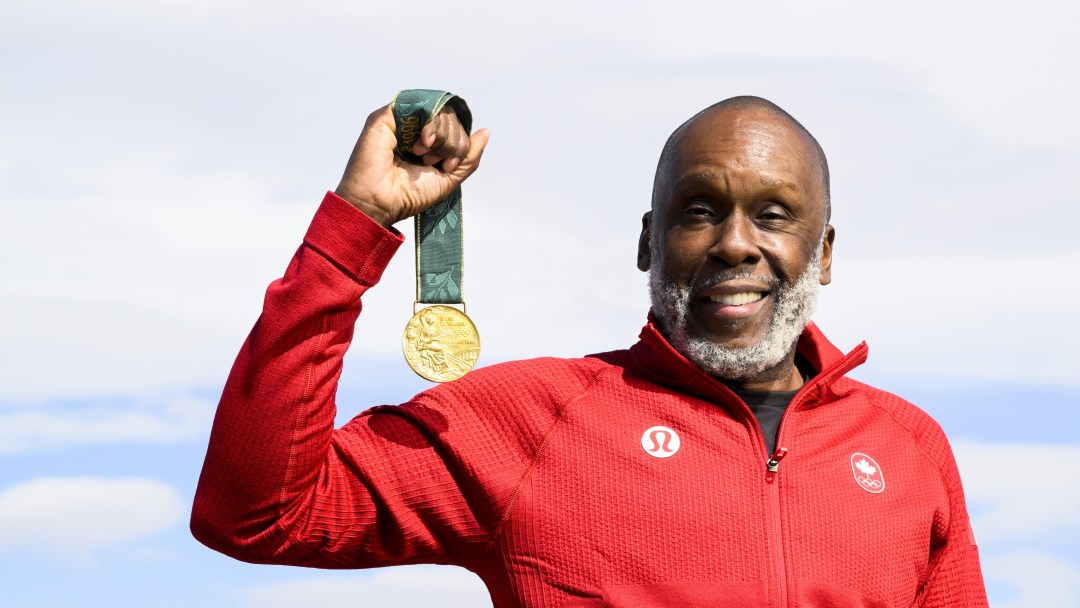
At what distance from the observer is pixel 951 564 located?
7160mm

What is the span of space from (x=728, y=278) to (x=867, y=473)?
98 cm

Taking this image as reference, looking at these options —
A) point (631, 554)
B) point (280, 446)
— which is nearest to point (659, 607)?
point (631, 554)

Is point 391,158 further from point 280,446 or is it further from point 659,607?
point 659,607

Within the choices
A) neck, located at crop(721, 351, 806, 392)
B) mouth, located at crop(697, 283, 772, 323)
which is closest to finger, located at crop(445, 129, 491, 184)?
mouth, located at crop(697, 283, 772, 323)

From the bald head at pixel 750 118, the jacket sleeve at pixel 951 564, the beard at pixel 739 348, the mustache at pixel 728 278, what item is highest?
the bald head at pixel 750 118

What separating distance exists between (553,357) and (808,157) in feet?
4.53

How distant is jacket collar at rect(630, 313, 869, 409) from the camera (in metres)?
6.68

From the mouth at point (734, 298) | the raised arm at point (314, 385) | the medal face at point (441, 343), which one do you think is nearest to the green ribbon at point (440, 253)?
the medal face at point (441, 343)

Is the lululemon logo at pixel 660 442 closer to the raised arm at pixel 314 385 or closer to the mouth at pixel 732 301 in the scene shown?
the mouth at pixel 732 301

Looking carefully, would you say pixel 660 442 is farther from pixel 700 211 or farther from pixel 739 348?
pixel 700 211

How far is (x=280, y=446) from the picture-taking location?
229 inches

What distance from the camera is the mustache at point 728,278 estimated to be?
6766 millimetres

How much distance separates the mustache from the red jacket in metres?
0.29

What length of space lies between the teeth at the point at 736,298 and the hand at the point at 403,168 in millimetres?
1218
